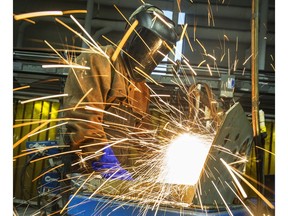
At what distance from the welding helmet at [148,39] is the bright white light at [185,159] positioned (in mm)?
533

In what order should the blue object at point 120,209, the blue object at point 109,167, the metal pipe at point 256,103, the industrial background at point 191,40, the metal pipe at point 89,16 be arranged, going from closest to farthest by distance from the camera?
the blue object at point 120,209 < the metal pipe at point 256,103 < the blue object at point 109,167 < the industrial background at point 191,40 < the metal pipe at point 89,16

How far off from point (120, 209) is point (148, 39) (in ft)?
3.78

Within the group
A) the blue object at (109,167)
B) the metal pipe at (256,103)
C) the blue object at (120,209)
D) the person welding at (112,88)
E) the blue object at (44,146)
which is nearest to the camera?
the blue object at (120,209)

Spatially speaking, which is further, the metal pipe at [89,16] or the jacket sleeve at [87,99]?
the metal pipe at [89,16]

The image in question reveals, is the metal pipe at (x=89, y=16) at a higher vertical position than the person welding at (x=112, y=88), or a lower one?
higher

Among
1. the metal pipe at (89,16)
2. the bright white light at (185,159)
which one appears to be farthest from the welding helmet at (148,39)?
the metal pipe at (89,16)

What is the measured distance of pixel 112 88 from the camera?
8.13 feet

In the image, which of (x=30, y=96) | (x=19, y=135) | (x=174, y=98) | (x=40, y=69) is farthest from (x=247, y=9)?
(x=19, y=135)

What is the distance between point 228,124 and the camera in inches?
61.0

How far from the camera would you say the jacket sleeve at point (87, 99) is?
216 centimetres

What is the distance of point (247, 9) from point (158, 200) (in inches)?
172

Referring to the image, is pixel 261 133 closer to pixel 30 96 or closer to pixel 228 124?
pixel 228 124

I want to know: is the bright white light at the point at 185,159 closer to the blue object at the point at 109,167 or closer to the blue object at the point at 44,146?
the blue object at the point at 109,167
